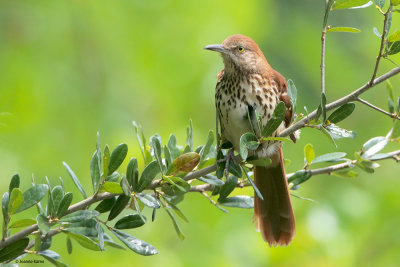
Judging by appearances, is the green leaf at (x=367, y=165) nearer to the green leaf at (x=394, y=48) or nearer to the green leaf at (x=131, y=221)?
the green leaf at (x=394, y=48)

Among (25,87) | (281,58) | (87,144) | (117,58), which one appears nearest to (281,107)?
(87,144)

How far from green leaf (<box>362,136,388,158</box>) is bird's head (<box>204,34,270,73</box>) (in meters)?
0.90

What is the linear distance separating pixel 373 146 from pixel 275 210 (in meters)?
0.84

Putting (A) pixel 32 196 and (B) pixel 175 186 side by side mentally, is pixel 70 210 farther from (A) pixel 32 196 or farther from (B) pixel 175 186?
(B) pixel 175 186

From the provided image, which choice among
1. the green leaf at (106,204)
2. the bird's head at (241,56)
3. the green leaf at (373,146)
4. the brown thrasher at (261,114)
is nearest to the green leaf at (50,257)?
the green leaf at (106,204)

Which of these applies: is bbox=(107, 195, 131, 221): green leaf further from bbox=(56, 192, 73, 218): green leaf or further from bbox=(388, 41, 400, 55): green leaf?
bbox=(388, 41, 400, 55): green leaf

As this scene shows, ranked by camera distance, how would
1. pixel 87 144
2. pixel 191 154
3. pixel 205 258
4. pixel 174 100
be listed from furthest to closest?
pixel 174 100
pixel 87 144
pixel 205 258
pixel 191 154

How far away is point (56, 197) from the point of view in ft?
6.40

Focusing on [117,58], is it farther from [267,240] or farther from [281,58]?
[267,240]

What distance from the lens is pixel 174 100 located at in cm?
487

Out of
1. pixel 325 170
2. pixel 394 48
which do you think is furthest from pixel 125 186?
pixel 394 48

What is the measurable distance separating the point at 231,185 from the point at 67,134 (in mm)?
2506

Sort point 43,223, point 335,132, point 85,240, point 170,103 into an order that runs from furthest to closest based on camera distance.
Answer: point 170,103 < point 335,132 < point 85,240 < point 43,223

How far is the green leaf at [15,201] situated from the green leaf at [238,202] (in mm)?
893
